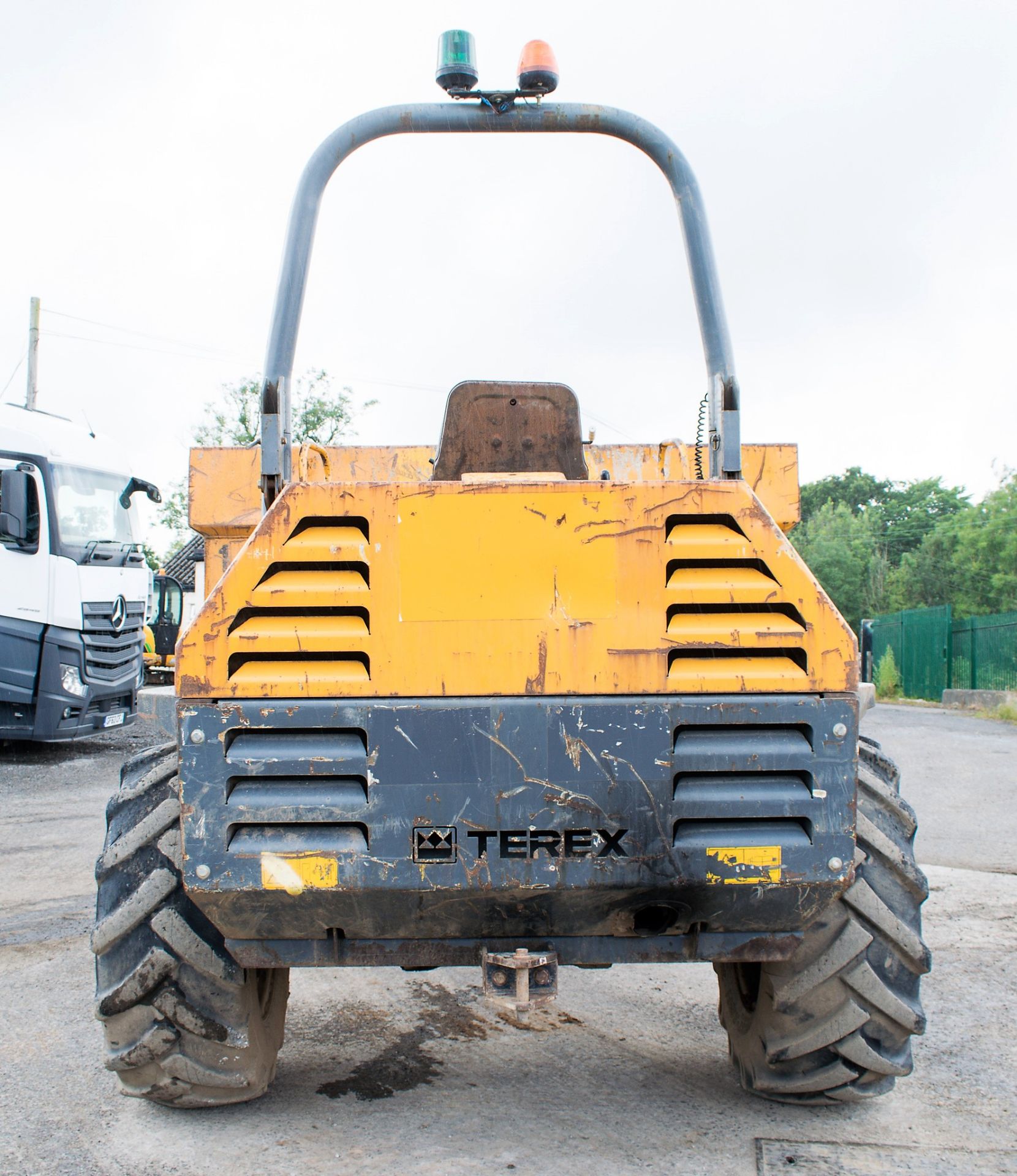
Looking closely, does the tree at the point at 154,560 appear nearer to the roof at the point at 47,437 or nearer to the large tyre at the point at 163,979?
the roof at the point at 47,437

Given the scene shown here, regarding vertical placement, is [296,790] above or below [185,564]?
below

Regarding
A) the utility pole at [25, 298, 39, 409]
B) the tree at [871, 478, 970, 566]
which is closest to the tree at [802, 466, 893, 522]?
the tree at [871, 478, 970, 566]

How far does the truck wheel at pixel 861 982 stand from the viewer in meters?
3.12

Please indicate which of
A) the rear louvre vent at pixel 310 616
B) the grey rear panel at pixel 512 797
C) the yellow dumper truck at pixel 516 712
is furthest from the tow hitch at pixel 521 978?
the rear louvre vent at pixel 310 616

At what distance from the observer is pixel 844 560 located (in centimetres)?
6212

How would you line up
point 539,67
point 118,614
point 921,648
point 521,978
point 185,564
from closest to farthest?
point 521,978, point 539,67, point 118,614, point 921,648, point 185,564

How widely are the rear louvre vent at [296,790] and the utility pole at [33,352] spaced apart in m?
26.9

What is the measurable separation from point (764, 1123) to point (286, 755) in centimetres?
186

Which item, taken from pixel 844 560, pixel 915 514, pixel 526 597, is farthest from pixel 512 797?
pixel 915 514

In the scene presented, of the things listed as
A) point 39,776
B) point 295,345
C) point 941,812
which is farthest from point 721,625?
point 39,776

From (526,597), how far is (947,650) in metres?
22.4

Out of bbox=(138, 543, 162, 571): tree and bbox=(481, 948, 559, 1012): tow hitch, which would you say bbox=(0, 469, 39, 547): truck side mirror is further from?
bbox=(138, 543, 162, 571): tree

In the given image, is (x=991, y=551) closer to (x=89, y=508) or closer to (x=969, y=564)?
(x=969, y=564)

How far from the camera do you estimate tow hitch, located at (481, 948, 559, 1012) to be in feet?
9.34
